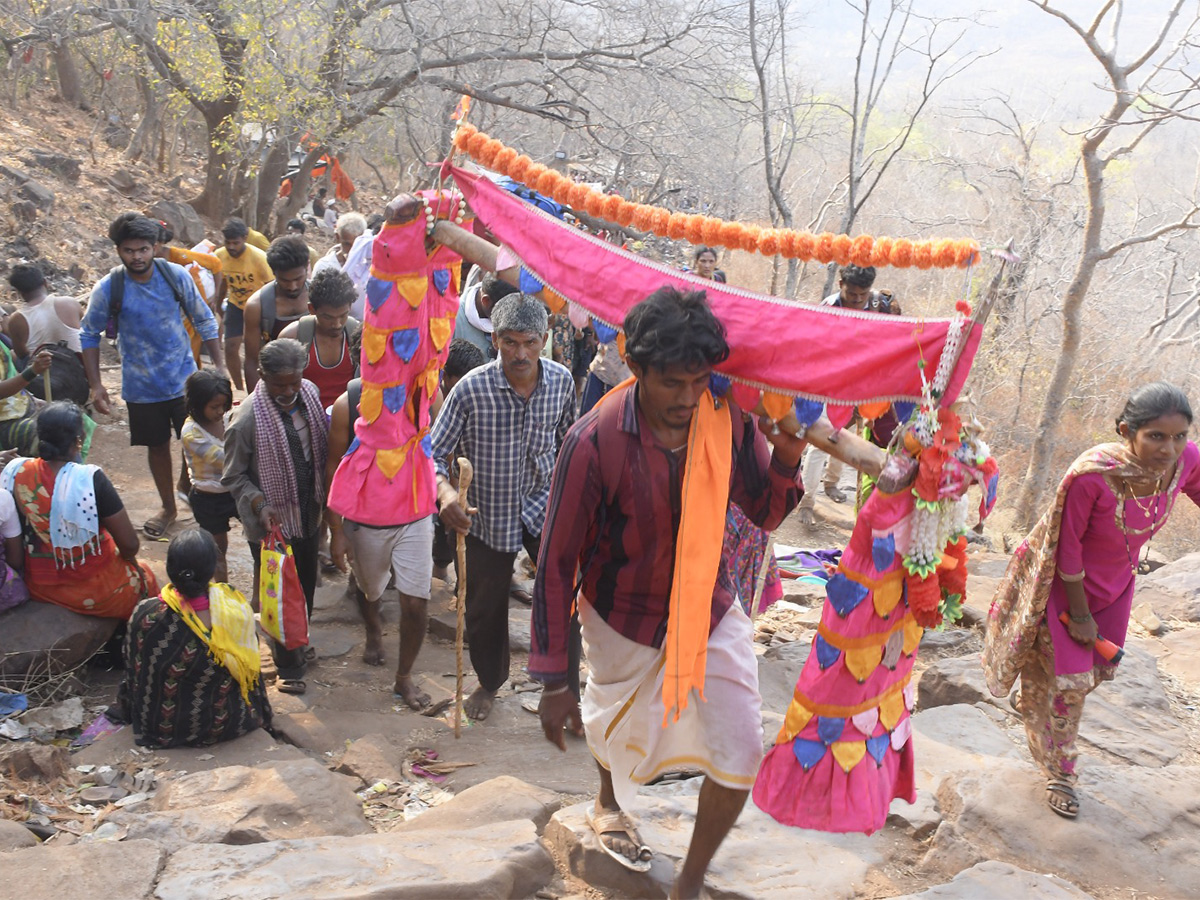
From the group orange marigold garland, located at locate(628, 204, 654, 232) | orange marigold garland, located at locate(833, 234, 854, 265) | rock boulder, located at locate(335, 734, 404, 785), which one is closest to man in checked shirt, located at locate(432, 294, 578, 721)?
rock boulder, located at locate(335, 734, 404, 785)

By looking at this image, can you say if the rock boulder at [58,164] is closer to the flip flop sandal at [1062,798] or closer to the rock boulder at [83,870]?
the rock boulder at [83,870]

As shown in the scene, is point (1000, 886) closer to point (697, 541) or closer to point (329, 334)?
point (697, 541)

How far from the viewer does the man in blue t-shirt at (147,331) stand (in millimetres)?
6500

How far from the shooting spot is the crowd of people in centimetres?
289

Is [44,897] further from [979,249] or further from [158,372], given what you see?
[158,372]

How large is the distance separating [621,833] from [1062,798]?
6.46ft

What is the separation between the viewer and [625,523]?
9.62ft

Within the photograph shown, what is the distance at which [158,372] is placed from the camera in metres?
6.69

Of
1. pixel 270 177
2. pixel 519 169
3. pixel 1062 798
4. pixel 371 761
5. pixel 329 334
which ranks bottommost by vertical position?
pixel 371 761

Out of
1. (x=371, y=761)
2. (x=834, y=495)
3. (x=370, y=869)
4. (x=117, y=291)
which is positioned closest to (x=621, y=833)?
(x=370, y=869)

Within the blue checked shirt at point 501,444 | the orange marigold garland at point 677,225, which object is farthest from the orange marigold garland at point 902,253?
the blue checked shirt at point 501,444

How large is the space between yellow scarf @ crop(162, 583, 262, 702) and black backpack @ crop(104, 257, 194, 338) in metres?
3.02

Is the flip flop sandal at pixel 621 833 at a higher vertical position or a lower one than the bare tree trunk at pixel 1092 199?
lower

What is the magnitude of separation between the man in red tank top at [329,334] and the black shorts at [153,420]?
4.37 feet
